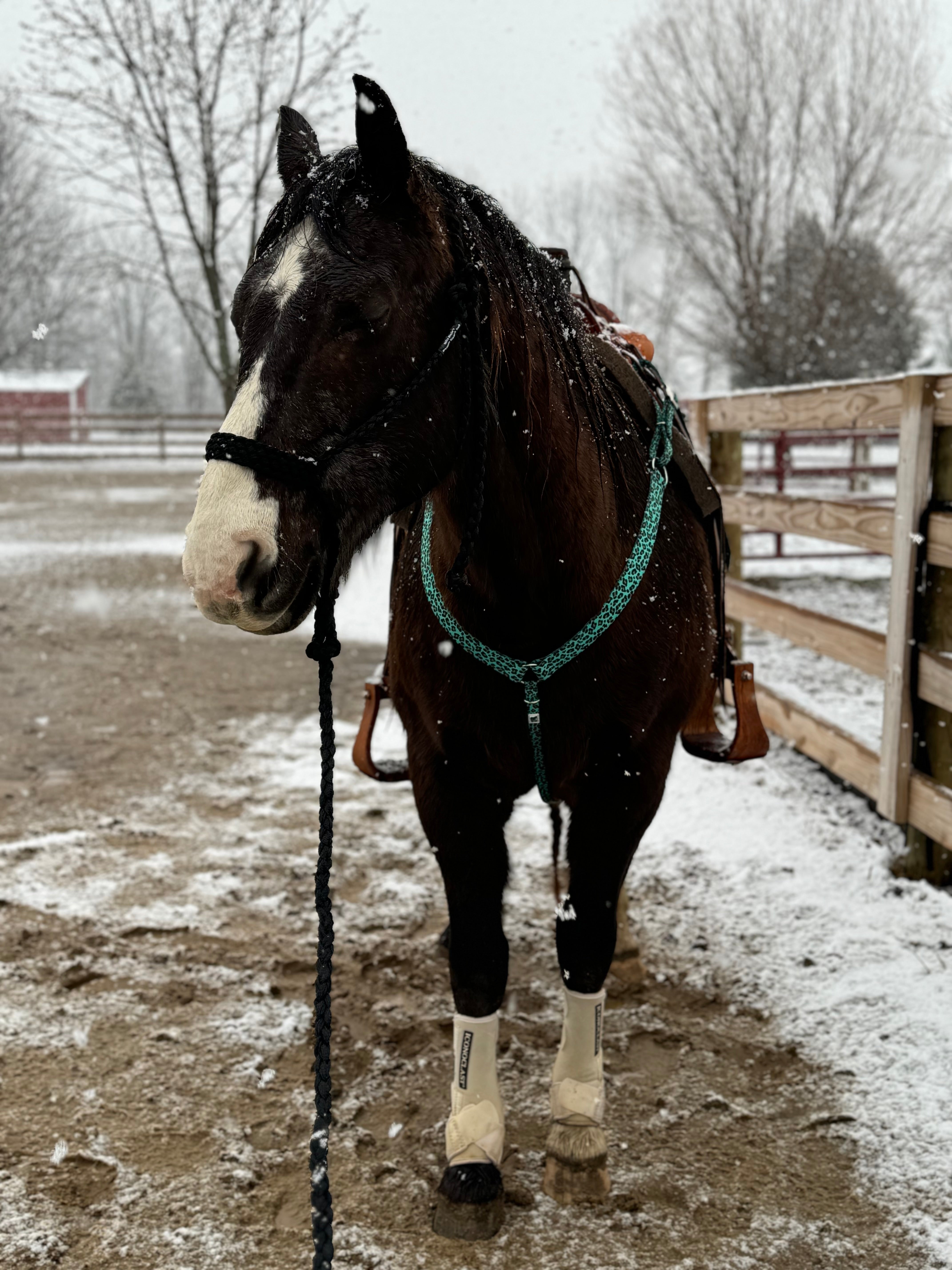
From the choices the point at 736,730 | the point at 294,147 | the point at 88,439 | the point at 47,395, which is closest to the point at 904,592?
the point at 736,730

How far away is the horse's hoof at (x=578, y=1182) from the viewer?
197 centimetres

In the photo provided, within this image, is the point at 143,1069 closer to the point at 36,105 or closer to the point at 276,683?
the point at 276,683

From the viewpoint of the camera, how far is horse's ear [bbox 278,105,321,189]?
160 cm

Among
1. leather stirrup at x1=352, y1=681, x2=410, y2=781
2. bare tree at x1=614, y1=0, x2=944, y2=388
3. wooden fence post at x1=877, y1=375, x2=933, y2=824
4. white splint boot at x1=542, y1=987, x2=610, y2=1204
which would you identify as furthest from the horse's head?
bare tree at x1=614, y1=0, x2=944, y2=388

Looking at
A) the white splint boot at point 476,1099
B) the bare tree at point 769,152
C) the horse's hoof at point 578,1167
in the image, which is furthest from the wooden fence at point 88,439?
the horse's hoof at point 578,1167

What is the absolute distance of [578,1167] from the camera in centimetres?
199

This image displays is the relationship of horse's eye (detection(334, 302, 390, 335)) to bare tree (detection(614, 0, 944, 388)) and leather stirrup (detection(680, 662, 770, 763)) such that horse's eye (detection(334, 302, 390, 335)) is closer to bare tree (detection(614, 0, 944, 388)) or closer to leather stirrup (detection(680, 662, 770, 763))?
leather stirrup (detection(680, 662, 770, 763))

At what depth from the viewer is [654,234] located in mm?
16875

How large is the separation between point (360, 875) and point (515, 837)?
0.70m

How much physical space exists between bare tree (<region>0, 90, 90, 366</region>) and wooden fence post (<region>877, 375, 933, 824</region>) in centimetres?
687

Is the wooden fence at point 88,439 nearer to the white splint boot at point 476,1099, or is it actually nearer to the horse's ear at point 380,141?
the white splint boot at point 476,1099

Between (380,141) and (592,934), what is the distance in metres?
1.61

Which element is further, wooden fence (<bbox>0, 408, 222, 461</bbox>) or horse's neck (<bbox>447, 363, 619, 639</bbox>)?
wooden fence (<bbox>0, 408, 222, 461</bbox>)

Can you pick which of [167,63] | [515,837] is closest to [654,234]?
[167,63]
